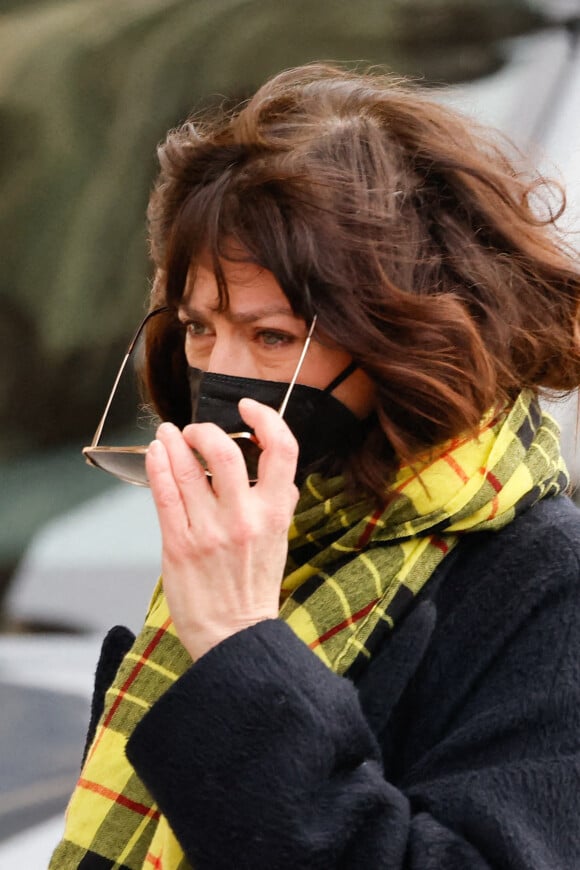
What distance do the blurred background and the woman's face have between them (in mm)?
2062

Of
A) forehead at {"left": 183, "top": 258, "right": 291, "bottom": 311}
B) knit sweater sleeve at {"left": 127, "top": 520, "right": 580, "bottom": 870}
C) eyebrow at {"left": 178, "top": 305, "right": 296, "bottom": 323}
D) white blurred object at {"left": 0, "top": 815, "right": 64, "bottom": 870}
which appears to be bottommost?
white blurred object at {"left": 0, "top": 815, "right": 64, "bottom": 870}

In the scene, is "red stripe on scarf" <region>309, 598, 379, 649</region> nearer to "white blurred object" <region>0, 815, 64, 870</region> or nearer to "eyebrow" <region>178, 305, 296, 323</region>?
"eyebrow" <region>178, 305, 296, 323</region>

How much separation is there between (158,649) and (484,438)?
0.52m

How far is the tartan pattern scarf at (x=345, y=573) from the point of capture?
1172mm

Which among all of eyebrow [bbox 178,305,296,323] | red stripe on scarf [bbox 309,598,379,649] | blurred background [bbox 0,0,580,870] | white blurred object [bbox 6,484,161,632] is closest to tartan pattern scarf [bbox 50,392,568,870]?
red stripe on scarf [bbox 309,598,379,649]

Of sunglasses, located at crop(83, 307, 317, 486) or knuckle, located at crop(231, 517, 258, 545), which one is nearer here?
knuckle, located at crop(231, 517, 258, 545)

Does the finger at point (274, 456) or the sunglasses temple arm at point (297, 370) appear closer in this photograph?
the finger at point (274, 456)

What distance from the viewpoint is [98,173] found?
3.49 m

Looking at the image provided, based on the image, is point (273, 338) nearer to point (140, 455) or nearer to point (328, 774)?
point (140, 455)

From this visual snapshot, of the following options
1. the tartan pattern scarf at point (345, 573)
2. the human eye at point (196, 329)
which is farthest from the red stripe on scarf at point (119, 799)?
the human eye at point (196, 329)

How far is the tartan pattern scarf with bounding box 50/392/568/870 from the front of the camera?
3.84ft

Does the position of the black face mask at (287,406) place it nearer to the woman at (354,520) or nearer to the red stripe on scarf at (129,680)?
the woman at (354,520)

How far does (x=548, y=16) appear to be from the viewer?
3742mm

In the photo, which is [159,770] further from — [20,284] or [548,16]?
[548,16]
